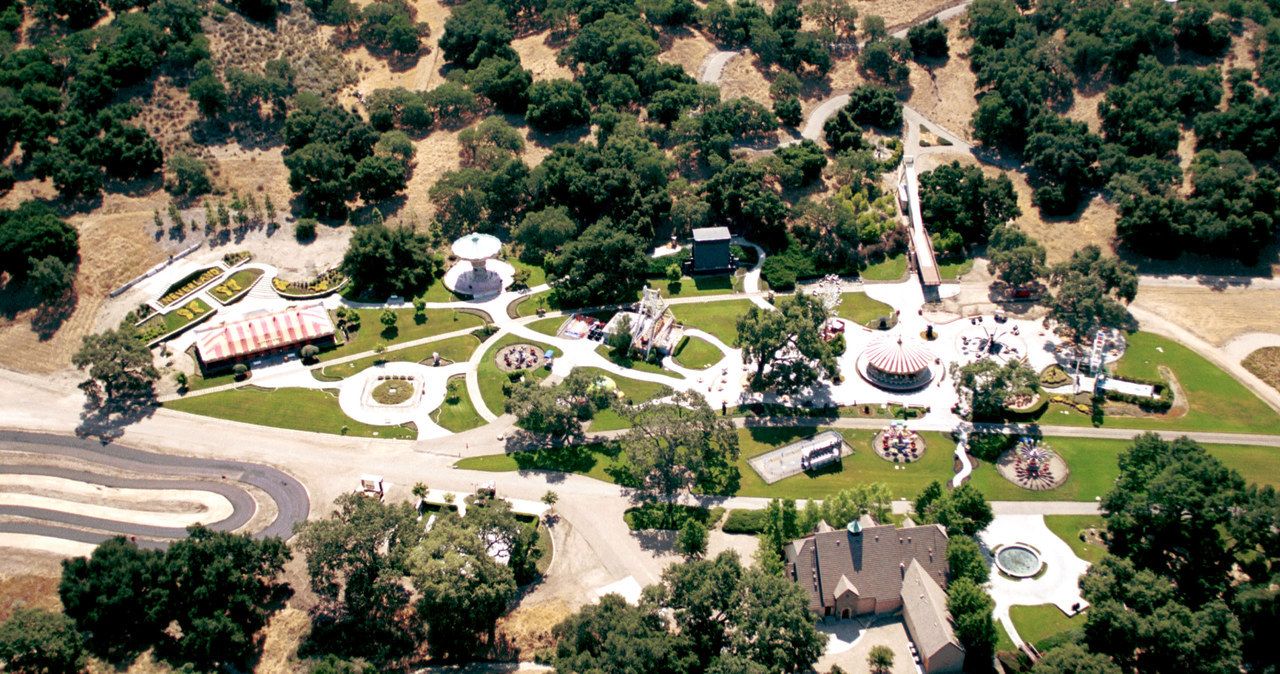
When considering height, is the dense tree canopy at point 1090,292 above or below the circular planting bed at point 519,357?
below

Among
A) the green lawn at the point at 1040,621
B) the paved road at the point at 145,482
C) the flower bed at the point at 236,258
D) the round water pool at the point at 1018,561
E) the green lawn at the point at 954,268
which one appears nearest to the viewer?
the green lawn at the point at 1040,621

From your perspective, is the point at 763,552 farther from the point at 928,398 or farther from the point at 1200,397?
the point at 1200,397

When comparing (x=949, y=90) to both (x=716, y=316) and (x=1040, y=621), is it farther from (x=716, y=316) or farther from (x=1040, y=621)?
(x=1040, y=621)

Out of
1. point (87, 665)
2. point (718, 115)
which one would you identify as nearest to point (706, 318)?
point (718, 115)

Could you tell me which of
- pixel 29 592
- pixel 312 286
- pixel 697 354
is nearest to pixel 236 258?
pixel 312 286

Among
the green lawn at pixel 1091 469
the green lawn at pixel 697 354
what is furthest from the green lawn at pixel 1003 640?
the green lawn at pixel 697 354

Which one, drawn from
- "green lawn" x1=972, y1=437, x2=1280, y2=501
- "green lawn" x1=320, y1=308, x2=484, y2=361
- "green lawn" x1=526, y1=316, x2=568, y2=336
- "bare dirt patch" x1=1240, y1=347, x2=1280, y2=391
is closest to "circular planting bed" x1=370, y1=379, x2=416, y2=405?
"green lawn" x1=320, y1=308, x2=484, y2=361

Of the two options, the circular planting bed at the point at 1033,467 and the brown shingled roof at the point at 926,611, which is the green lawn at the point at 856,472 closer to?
the circular planting bed at the point at 1033,467
